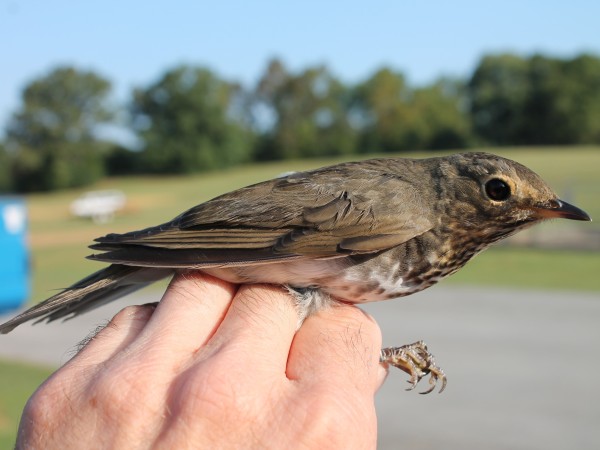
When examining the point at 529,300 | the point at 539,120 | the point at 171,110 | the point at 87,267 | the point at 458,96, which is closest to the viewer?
the point at 529,300

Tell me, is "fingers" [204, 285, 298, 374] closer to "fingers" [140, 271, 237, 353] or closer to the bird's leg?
"fingers" [140, 271, 237, 353]

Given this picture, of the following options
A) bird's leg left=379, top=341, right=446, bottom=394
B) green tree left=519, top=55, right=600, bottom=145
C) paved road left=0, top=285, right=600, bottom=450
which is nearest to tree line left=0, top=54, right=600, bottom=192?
green tree left=519, top=55, right=600, bottom=145

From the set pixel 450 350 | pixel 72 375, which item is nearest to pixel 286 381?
pixel 72 375

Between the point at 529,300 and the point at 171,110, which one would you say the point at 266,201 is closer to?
the point at 529,300

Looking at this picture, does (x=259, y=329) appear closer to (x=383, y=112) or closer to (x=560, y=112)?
(x=560, y=112)

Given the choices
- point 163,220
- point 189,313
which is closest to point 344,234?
point 189,313

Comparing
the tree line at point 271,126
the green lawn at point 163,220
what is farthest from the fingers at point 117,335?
the tree line at point 271,126
